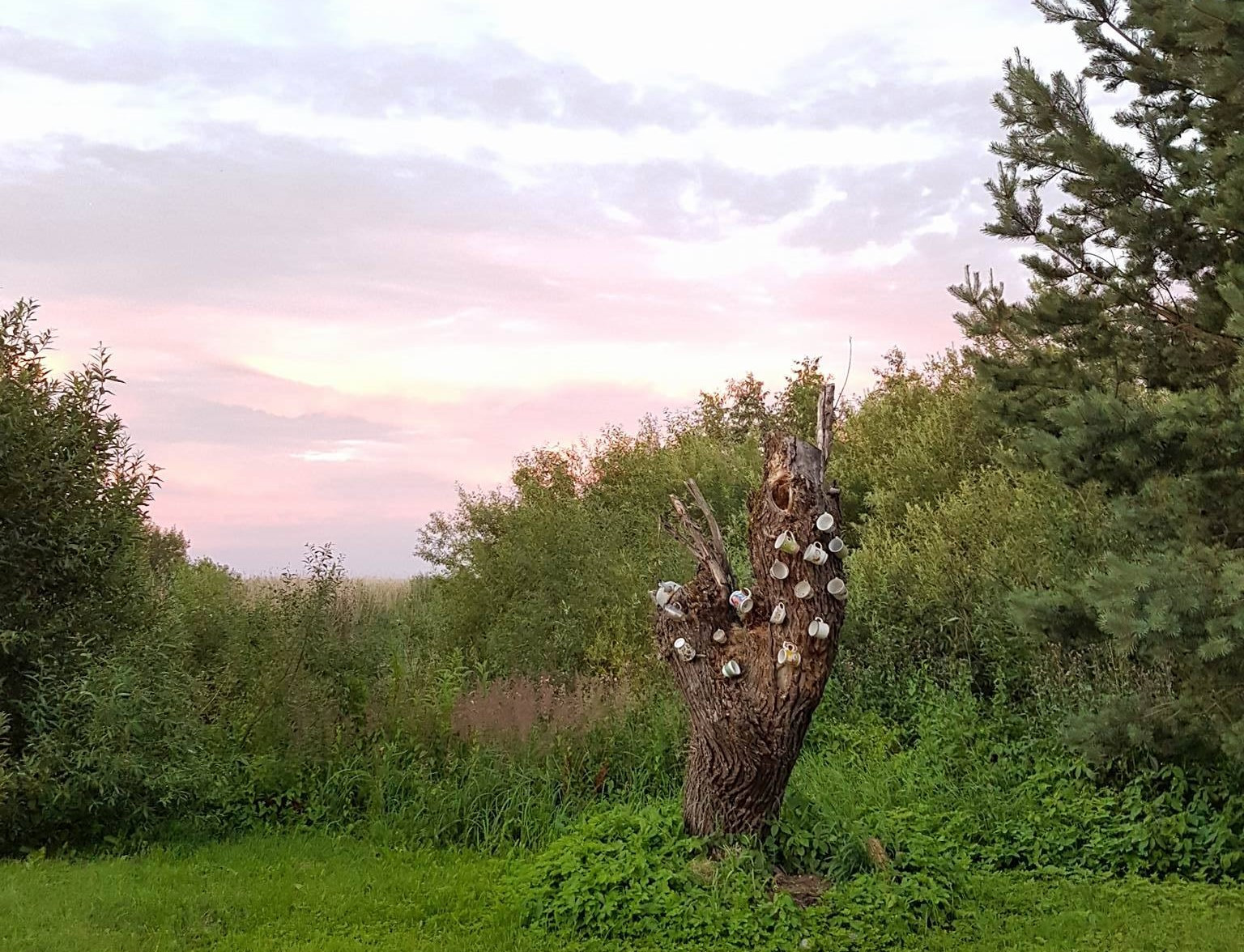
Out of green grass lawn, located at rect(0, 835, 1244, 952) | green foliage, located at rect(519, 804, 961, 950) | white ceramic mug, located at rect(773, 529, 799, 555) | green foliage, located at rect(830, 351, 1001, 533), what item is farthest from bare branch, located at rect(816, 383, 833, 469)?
green foliage, located at rect(830, 351, 1001, 533)

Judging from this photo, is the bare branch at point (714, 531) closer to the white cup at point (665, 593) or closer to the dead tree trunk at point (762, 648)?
the dead tree trunk at point (762, 648)

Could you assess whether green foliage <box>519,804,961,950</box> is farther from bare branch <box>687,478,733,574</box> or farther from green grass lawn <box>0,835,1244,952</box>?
bare branch <box>687,478,733,574</box>

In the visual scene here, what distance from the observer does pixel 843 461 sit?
643 inches

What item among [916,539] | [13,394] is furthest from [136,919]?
[916,539]

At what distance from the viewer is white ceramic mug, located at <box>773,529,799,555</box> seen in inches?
219

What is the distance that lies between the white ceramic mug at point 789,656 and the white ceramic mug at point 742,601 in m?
0.30

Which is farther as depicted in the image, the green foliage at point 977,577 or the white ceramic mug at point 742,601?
the green foliage at point 977,577

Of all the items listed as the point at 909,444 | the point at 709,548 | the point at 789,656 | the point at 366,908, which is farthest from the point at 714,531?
the point at 909,444

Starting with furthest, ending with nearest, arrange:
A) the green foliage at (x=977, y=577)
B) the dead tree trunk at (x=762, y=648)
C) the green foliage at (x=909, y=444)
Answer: the green foliage at (x=909, y=444) → the green foliage at (x=977, y=577) → the dead tree trunk at (x=762, y=648)

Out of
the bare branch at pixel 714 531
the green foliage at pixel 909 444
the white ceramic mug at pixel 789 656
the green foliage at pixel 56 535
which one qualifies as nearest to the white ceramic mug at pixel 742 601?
the bare branch at pixel 714 531

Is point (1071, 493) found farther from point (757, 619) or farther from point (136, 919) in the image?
point (136, 919)

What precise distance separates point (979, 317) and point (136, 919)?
28.5 feet

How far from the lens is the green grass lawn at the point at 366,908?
217 inches

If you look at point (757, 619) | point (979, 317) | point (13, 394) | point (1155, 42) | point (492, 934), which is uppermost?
point (1155, 42)
